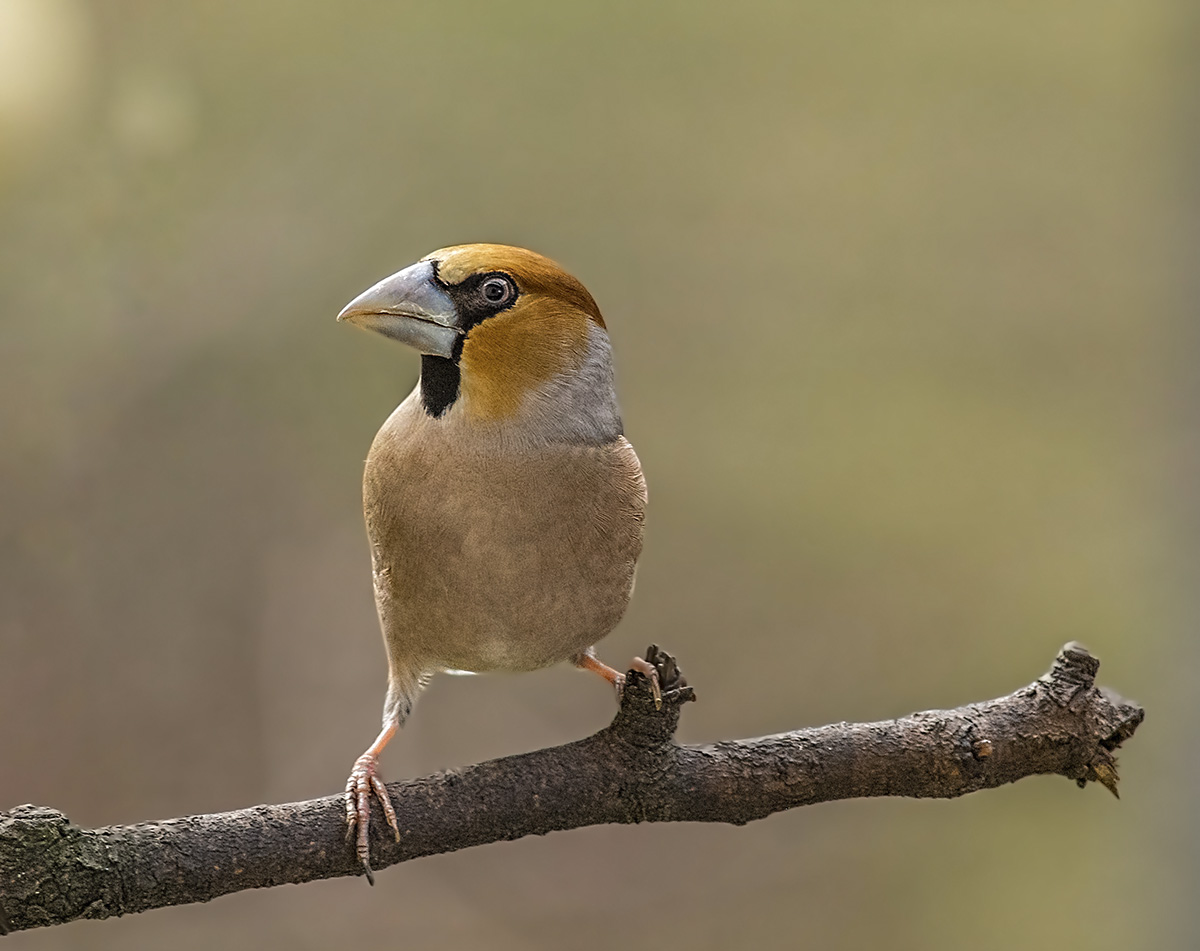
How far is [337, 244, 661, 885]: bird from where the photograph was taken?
4.75ft

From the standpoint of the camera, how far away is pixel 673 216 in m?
3.02

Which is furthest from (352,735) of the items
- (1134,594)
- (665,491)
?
(1134,594)

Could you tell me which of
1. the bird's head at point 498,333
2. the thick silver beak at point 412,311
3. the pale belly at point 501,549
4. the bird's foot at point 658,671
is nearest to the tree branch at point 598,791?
the bird's foot at point 658,671

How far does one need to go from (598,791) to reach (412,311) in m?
0.64

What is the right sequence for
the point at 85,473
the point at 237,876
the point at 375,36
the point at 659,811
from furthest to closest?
1. the point at 375,36
2. the point at 85,473
3. the point at 659,811
4. the point at 237,876

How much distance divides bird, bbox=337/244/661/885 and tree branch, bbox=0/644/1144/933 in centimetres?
6

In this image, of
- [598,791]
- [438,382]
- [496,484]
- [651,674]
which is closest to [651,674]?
[651,674]

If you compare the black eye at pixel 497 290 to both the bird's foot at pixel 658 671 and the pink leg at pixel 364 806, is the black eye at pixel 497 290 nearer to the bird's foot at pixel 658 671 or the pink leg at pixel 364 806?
the bird's foot at pixel 658 671

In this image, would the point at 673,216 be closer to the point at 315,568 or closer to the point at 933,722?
the point at 315,568

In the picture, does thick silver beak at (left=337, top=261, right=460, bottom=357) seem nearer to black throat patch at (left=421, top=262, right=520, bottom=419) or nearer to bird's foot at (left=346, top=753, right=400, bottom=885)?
black throat patch at (left=421, top=262, right=520, bottom=419)

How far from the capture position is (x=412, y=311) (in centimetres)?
139

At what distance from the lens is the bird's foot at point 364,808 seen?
55.1 inches

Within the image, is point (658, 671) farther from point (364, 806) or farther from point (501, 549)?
point (364, 806)

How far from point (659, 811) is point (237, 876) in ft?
1.72
